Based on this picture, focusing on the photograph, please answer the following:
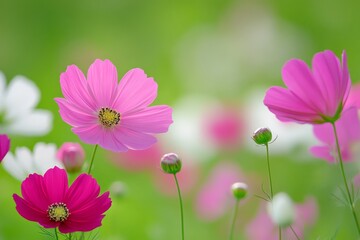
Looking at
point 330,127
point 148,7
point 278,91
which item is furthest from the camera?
point 148,7

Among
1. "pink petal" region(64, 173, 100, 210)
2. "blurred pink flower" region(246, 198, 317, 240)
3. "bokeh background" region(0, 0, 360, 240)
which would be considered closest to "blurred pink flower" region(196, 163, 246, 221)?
"bokeh background" region(0, 0, 360, 240)

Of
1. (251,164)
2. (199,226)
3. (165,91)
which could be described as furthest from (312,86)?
(165,91)

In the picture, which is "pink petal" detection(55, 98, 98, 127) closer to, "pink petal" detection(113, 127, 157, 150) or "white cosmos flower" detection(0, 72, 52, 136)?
"pink petal" detection(113, 127, 157, 150)

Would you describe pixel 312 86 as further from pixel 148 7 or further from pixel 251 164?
pixel 148 7

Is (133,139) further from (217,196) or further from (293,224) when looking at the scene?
(217,196)

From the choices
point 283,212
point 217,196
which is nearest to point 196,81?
point 217,196

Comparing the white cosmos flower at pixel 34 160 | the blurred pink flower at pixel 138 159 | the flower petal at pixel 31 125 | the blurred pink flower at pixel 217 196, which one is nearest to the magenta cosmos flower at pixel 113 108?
the white cosmos flower at pixel 34 160

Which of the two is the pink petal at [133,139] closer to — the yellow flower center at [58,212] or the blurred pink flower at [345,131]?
the yellow flower center at [58,212]
